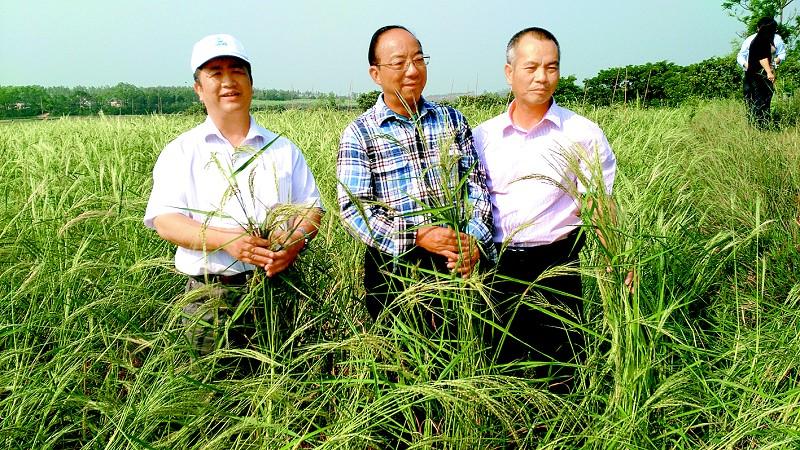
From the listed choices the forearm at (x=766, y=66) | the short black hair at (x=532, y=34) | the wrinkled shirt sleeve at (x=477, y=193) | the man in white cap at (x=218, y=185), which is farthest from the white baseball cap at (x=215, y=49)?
the forearm at (x=766, y=66)

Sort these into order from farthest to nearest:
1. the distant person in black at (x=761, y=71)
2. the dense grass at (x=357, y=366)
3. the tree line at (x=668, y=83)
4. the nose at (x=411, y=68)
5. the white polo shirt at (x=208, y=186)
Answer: the tree line at (x=668, y=83) < the distant person in black at (x=761, y=71) < the nose at (x=411, y=68) < the white polo shirt at (x=208, y=186) < the dense grass at (x=357, y=366)

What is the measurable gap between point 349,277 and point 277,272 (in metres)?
0.78

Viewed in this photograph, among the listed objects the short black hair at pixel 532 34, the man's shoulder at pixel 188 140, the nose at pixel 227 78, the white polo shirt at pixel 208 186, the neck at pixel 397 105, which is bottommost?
the white polo shirt at pixel 208 186

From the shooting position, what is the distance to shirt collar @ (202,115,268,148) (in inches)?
78.5

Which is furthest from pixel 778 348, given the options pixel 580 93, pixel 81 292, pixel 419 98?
pixel 580 93

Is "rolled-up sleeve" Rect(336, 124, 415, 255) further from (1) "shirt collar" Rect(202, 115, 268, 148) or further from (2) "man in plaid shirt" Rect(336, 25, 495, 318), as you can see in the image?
(1) "shirt collar" Rect(202, 115, 268, 148)

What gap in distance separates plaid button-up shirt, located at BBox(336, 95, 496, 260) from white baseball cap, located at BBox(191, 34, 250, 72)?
0.47m

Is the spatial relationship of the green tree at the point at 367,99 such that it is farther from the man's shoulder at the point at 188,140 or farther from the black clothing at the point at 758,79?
the man's shoulder at the point at 188,140

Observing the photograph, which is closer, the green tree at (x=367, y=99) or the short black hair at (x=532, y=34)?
the short black hair at (x=532, y=34)

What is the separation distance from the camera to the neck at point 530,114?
210 centimetres

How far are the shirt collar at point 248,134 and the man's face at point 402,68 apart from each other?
0.47 metres

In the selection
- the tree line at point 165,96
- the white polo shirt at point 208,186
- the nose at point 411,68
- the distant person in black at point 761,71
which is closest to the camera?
the white polo shirt at point 208,186

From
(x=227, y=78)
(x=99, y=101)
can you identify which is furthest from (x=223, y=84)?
(x=99, y=101)

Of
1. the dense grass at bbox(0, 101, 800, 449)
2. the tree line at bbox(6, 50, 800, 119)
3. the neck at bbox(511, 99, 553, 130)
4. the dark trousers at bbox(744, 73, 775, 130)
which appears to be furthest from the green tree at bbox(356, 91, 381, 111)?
the neck at bbox(511, 99, 553, 130)
